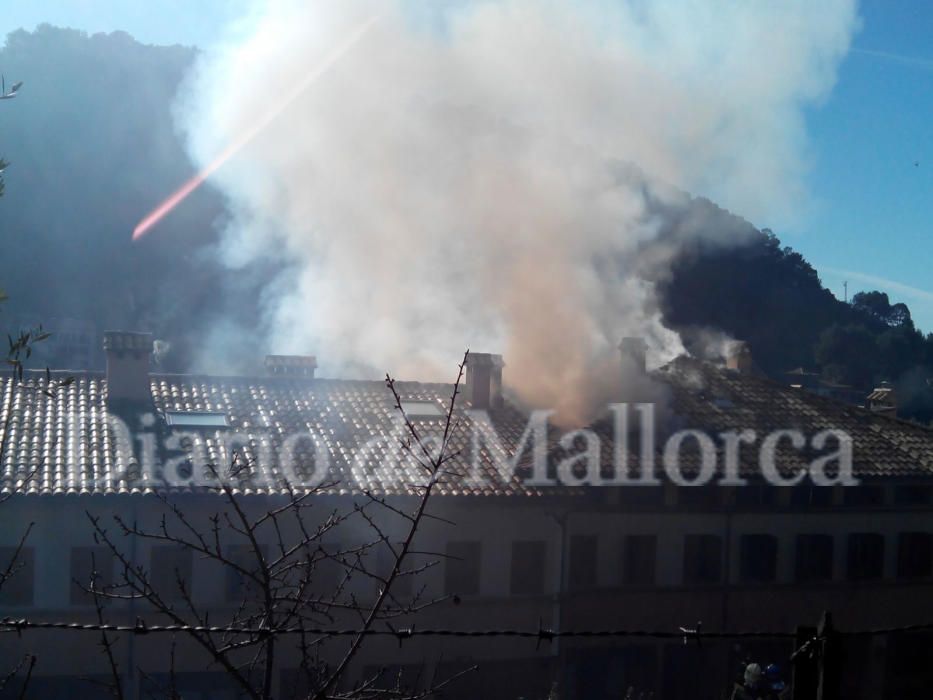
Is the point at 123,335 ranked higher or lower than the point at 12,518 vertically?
higher

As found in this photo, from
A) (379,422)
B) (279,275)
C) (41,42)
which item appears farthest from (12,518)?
(41,42)

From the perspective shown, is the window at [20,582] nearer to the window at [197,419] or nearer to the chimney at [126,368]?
the window at [197,419]

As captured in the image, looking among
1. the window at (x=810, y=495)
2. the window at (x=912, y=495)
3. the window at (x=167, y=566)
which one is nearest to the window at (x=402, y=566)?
the window at (x=167, y=566)

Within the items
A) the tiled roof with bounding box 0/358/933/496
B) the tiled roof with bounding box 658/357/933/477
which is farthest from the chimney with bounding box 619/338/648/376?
the tiled roof with bounding box 658/357/933/477

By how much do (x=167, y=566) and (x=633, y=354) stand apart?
1154 centimetres

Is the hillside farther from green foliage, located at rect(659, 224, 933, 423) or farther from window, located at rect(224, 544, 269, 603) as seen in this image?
window, located at rect(224, 544, 269, 603)

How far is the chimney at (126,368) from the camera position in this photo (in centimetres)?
1781

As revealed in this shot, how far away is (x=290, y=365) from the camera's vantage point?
21.4 meters

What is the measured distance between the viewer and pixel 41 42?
54.5m

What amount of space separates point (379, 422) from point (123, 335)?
4936 millimetres

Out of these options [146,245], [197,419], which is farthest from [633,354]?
[146,245]

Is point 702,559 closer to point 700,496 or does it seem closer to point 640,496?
point 700,496

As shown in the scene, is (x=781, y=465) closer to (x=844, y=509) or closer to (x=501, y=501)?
(x=844, y=509)

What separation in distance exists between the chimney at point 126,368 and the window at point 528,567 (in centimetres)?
727
